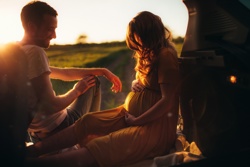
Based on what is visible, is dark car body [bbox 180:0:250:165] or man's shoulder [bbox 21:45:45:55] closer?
dark car body [bbox 180:0:250:165]

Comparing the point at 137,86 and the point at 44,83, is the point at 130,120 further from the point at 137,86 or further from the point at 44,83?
the point at 44,83

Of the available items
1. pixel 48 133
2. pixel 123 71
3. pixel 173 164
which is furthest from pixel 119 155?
pixel 123 71

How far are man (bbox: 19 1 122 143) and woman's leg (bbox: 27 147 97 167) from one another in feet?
1.04

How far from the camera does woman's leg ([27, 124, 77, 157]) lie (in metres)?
2.50

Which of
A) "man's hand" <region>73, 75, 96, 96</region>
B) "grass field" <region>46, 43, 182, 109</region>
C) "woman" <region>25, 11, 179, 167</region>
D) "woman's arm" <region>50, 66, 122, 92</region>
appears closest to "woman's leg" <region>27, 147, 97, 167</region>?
"woman" <region>25, 11, 179, 167</region>

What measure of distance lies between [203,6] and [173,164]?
1.12 m

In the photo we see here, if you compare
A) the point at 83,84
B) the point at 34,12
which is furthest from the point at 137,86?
the point at 34,12

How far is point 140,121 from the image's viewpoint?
254 cm

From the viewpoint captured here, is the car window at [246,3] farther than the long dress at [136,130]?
No

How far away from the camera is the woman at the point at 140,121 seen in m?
2.42

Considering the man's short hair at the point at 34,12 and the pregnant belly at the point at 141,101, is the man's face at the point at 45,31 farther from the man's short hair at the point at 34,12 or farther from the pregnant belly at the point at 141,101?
the pregnant belly at the point at 141,101

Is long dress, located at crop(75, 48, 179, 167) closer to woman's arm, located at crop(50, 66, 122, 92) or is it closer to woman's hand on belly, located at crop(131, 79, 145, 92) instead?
woman's hand on belly, located at crop(131, 79, 145, 92)

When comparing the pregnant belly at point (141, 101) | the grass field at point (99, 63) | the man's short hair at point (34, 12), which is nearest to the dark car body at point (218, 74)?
the pregnant belly at point (141, 101)

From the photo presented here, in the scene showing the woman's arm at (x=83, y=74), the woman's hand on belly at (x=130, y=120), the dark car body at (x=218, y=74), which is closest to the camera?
the dark car body at (x=218, y=74)
